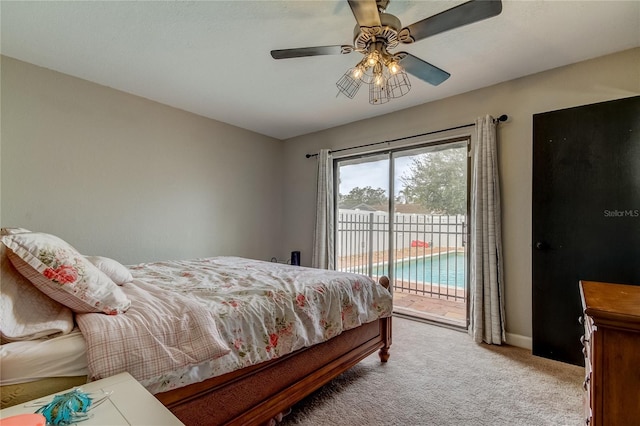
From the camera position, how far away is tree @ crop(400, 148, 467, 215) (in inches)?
124

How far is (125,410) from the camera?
72 centimetres

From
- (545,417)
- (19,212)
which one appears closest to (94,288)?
(19,212)

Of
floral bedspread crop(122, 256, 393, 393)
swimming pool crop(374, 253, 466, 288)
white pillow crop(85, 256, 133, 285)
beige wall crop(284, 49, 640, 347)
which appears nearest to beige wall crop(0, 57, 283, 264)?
floral bedspread crop(122, 256, 393, 393)

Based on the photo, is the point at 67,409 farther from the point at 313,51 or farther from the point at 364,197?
the point at 364,197

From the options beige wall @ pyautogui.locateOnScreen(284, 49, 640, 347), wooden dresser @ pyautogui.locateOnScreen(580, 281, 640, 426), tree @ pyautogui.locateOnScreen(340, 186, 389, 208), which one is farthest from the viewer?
tree @ pyautogui.locateOnScreen(340, 186, 389, 208)

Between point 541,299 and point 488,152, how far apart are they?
54.8 inches

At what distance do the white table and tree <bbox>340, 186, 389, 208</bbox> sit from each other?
3.33 metres

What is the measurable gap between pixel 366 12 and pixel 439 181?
7.71 feet

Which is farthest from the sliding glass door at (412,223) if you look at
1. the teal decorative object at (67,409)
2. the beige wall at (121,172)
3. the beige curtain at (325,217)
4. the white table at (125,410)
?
the teal decorative object at (67,409)

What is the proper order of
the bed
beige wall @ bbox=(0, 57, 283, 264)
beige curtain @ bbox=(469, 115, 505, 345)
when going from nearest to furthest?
the bed → beige wall @ bbox=(0, 57, 283, 264) → beige curtain @ bbox=(469, 115, 505, 345)

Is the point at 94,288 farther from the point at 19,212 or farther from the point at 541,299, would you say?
the point at 541,299

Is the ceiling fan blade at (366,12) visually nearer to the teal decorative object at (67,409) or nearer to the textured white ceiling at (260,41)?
the textured white ceiling at (260,41)

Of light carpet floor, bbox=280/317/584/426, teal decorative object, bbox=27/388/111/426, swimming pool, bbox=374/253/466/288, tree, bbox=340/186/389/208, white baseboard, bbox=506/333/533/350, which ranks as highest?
tree, bbox=340/186/389/208

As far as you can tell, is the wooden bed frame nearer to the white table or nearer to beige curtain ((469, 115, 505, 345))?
the white table
